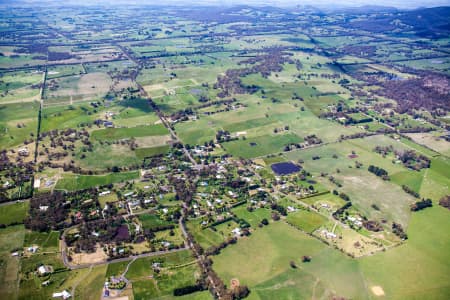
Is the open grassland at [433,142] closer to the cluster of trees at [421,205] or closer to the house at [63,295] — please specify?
the cluster of trees at [421,205]

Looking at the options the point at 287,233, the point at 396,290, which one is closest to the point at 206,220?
the point at 287,233

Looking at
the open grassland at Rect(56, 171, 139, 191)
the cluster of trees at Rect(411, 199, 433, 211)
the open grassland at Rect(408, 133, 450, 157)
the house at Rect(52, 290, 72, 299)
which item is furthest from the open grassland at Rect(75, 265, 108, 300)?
the open grassland at Rect(408, 133, 450, 157)

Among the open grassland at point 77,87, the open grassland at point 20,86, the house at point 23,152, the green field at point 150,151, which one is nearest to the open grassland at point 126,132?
the green field at point 150,151

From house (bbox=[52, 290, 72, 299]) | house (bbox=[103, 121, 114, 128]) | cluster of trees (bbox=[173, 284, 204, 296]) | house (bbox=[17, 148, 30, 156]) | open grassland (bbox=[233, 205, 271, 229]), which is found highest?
house (bbox=[103, 121, 114, 128])

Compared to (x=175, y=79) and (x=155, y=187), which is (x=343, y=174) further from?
(x=175, y=79)

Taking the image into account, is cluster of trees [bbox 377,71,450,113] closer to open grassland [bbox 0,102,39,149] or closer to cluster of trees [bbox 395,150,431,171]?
cluster of trees [bbox 395,150,431,171]
